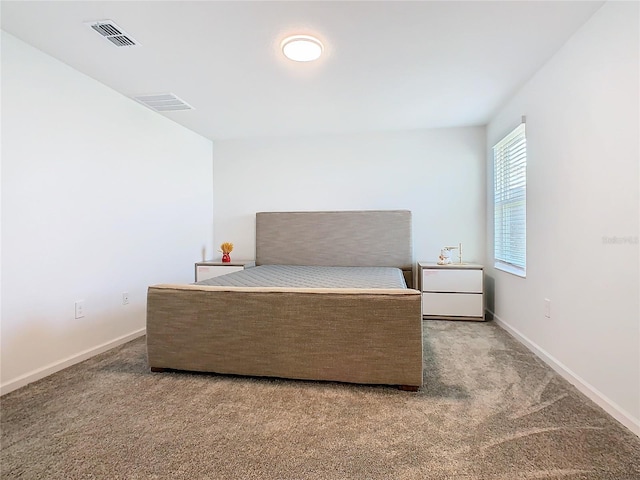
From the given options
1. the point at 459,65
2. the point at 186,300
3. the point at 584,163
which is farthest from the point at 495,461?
the point at 459,65

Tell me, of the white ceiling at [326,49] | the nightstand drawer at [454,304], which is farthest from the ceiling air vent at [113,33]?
the nightstand drawer at [454,304]

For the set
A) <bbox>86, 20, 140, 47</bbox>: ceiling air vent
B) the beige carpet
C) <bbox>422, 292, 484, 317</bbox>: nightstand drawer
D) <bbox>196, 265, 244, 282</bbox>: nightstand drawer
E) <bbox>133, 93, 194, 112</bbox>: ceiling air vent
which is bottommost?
the beige carpet

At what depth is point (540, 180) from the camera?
2412mm

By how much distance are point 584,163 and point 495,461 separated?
1.70 meters

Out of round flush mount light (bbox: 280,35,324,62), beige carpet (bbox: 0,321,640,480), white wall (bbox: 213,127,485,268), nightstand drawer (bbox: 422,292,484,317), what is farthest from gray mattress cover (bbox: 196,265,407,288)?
round flush mount light (bbox: 280,35,324,62)

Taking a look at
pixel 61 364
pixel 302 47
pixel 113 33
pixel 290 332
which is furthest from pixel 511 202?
pixel 61 364

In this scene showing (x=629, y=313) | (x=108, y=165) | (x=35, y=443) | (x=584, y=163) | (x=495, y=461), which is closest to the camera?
(x=495, y=461)

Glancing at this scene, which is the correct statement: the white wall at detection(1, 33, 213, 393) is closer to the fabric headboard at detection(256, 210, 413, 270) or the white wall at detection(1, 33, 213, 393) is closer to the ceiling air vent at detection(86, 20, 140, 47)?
the ceiling air vent at detection(86, 20, 140, 47)

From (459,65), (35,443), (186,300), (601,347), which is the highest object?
(459,65)

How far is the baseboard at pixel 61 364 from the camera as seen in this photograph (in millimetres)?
1974

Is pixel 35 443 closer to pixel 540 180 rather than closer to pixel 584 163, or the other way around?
→ pixel 584 163

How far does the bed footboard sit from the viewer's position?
189 centimetres

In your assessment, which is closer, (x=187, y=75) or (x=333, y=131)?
(x=187, y=75)

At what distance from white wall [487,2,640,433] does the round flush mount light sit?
1.57 meters
